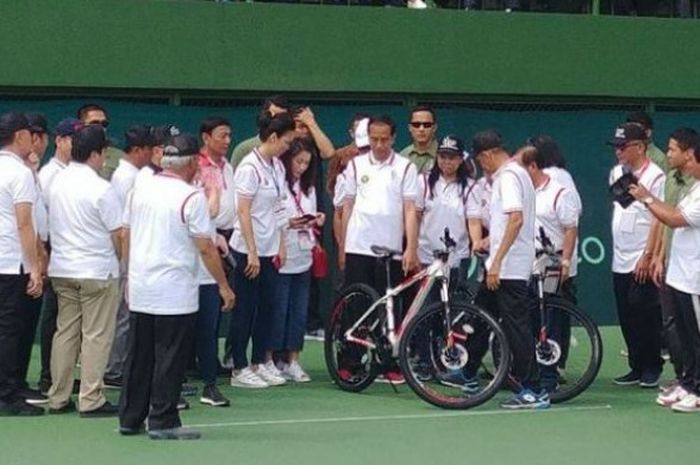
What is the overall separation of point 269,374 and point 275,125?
179 cm

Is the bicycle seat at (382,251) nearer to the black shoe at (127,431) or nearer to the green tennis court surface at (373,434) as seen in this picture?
the green tennis court surface at (373,434)

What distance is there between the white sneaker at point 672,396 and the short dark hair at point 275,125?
3.19 m

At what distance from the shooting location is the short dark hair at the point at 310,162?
40.7 ft

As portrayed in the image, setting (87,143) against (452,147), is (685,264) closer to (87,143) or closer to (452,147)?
(452,147)

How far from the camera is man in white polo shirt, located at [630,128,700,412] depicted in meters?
11.0

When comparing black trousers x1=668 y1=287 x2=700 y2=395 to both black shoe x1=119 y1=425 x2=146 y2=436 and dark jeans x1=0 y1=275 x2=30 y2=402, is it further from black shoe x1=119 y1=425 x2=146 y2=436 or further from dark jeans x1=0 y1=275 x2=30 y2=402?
dark jeans x1=0 y1=275 x2=30 y2=402

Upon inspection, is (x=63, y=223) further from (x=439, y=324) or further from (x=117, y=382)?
(x=439, y=324)

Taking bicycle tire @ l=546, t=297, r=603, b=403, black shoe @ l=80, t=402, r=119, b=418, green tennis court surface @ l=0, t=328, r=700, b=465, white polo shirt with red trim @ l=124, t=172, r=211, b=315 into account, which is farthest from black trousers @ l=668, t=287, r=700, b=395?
black shoe @ l=80, t=402, r=119, b=418

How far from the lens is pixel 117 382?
12039 mm

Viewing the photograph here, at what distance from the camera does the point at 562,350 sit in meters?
11.8

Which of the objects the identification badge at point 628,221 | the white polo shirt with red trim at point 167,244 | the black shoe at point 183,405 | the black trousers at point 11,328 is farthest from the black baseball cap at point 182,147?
the identification badge at point 628,221

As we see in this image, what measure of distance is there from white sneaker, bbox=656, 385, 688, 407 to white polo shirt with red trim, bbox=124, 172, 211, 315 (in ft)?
11.4

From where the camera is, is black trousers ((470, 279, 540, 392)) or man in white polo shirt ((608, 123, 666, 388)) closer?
black trousers ((470, 279, 540, 392))

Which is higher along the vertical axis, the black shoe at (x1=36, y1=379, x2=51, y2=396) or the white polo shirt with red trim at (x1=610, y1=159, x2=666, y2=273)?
the white polo shirt with red trim at (x1=610, y1=159, x2=666, y2=273)
